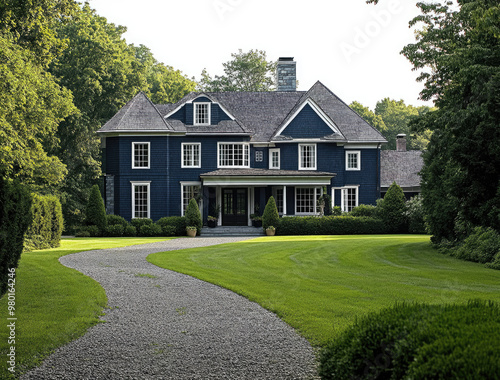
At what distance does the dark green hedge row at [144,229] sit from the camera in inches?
1129

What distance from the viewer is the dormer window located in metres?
32.9

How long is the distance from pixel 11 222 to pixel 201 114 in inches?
963

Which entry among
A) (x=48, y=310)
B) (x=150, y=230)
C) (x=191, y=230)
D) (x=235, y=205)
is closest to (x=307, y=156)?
(x=235, y=205)

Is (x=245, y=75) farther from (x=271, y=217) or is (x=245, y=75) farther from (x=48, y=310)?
(x=48, y=310)

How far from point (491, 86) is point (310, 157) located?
64.8ft

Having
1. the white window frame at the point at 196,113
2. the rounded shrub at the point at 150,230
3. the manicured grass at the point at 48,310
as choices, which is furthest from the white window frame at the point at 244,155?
the manicured grass at the point at 48,310

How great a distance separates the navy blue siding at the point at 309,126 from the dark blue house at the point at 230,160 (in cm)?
6

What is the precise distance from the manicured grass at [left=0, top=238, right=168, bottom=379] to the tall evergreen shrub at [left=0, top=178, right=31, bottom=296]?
0.56m

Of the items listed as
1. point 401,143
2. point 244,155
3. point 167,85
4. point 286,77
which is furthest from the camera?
point 167,85

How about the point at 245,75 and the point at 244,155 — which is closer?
the point at 244,155

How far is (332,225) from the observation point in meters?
28.9

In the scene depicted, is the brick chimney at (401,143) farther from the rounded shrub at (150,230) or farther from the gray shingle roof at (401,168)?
the rounded shrub at (150,230)

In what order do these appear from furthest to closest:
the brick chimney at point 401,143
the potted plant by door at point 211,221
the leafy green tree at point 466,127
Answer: the brick chimney at point 401,143 < the potted plant by door at point 211,221 < the leafy green tree at point 466,127

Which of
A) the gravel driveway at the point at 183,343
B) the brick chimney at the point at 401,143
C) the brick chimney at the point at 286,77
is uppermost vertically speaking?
the brick chimney at the point at 286,77
